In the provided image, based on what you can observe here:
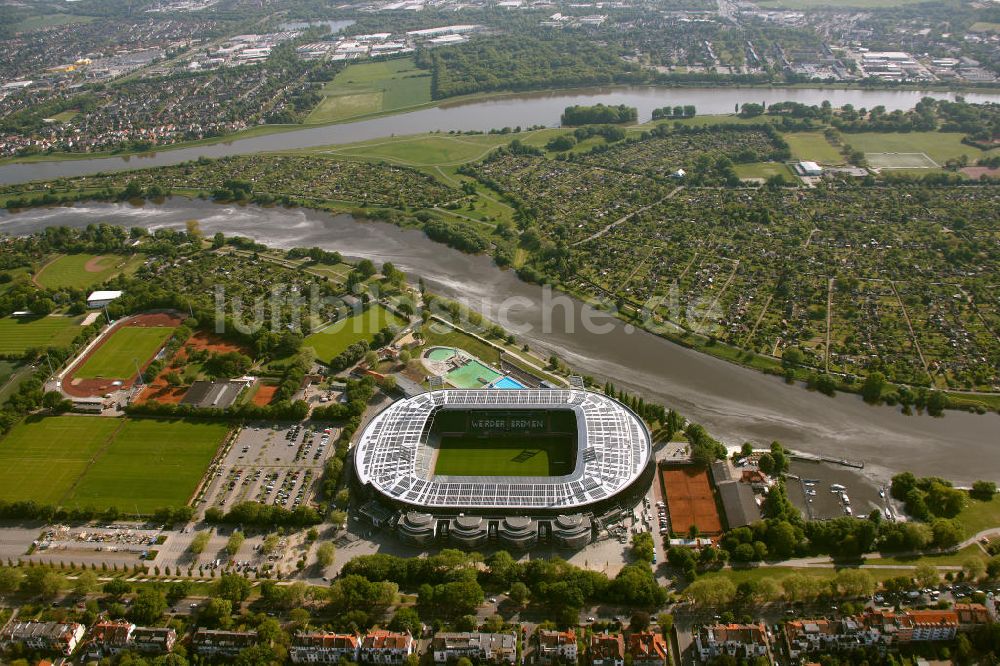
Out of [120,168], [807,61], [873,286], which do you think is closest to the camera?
[873,286]

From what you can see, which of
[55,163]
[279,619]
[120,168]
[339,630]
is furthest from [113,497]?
[55,163]

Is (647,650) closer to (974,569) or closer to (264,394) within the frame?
(974,569)

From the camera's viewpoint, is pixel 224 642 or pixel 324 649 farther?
pixel 224 642

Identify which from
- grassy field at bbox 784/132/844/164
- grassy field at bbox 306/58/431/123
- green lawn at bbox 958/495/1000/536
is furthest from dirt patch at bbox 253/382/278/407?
grassy field at bbox 306/58/431/123

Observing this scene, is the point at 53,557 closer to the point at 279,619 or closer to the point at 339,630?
the point at 279,619

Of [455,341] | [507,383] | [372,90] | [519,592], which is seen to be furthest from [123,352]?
[372,90]

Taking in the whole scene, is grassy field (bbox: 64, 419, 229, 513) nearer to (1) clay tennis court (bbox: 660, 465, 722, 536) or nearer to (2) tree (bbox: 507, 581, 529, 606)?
(2) tree (bbox: 507, 581, 529, 606)

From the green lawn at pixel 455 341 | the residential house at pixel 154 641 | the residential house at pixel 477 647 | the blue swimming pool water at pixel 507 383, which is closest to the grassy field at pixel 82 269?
the green lawn at pixel 455 341
